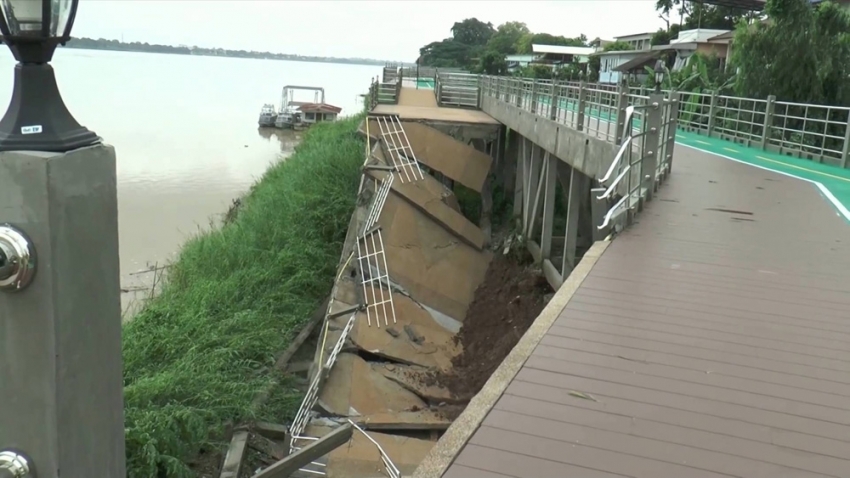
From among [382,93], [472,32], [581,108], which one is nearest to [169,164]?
[382,93]

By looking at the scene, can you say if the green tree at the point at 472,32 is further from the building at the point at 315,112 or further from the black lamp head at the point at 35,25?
the black lamp head at the point at 35,25

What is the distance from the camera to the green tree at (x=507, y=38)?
93500 millimetres

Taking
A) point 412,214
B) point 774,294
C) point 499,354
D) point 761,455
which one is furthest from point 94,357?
point 412,214

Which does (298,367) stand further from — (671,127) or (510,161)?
(510,161)

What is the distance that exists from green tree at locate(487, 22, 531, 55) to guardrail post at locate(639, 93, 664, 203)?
72.4m

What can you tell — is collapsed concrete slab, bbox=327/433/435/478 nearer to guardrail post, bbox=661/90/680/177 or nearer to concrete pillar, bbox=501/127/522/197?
guardrail post, bbox=661/90/680/177

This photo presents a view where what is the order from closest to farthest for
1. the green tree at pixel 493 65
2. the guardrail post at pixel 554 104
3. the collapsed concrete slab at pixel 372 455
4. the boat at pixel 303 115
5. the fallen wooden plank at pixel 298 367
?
the collapsed concrete slab at pixel 372 455 → the fallen wooden plank at pixel 298 367 → the guardrail post at pixel 554 104 → the boat at pixel 303 115 → the green tree at pixel 493 65

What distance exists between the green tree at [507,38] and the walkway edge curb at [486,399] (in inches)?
3013

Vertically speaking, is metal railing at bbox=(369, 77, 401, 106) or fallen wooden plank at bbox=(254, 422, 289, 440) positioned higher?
metal railing at bbox=(369, 77, 401, 106)

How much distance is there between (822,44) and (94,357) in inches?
726

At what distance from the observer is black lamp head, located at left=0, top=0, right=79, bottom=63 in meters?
2.18

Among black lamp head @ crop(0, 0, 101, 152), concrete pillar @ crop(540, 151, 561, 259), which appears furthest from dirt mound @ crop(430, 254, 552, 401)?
black lamp head @ crop(0, 0, 101, 152)

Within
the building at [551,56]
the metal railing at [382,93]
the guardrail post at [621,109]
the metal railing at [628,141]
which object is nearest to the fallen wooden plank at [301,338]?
the metal railing at [628,141]

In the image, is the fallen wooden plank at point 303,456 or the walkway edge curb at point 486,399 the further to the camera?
the fallen wooden plank at point 303,456
